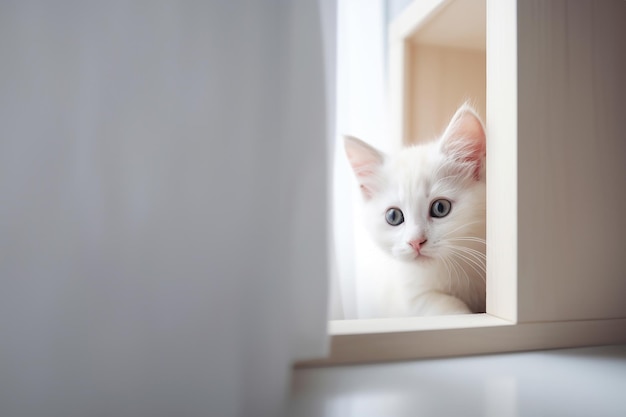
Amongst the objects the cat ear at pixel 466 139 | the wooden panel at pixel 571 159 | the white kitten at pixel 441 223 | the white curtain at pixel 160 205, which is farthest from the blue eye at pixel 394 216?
the white curtain at pixel 160 205

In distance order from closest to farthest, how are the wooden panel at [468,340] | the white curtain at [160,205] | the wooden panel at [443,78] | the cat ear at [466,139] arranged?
the white curtain at [160,205] → the wooden panel at [468,340] → the cat ear at [466,139] → the wooden panel at [443,78]

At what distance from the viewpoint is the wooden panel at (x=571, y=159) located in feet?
1.90

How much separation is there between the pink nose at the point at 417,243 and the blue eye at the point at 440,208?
0.07 meters

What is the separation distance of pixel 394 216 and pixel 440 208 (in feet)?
0.31

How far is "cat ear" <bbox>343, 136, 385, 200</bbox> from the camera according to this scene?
0.84 metres

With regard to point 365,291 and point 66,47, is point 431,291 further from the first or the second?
point 66,47

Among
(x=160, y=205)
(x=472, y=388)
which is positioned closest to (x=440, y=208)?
(x=472, y=388)

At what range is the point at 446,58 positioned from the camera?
1.18 meters

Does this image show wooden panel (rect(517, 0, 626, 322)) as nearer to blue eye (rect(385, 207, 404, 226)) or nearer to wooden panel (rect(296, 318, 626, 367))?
wooden panel (rect(296, 318, 626, 367))

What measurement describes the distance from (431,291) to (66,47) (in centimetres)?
68

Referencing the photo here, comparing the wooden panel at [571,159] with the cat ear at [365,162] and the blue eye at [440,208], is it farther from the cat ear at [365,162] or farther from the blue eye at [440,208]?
the cat ear at [365,162]

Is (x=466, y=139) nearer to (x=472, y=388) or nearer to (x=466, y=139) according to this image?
(x=466, y=139)

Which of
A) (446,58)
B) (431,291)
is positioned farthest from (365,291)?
(446,58)

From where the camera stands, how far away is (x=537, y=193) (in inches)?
22.9
